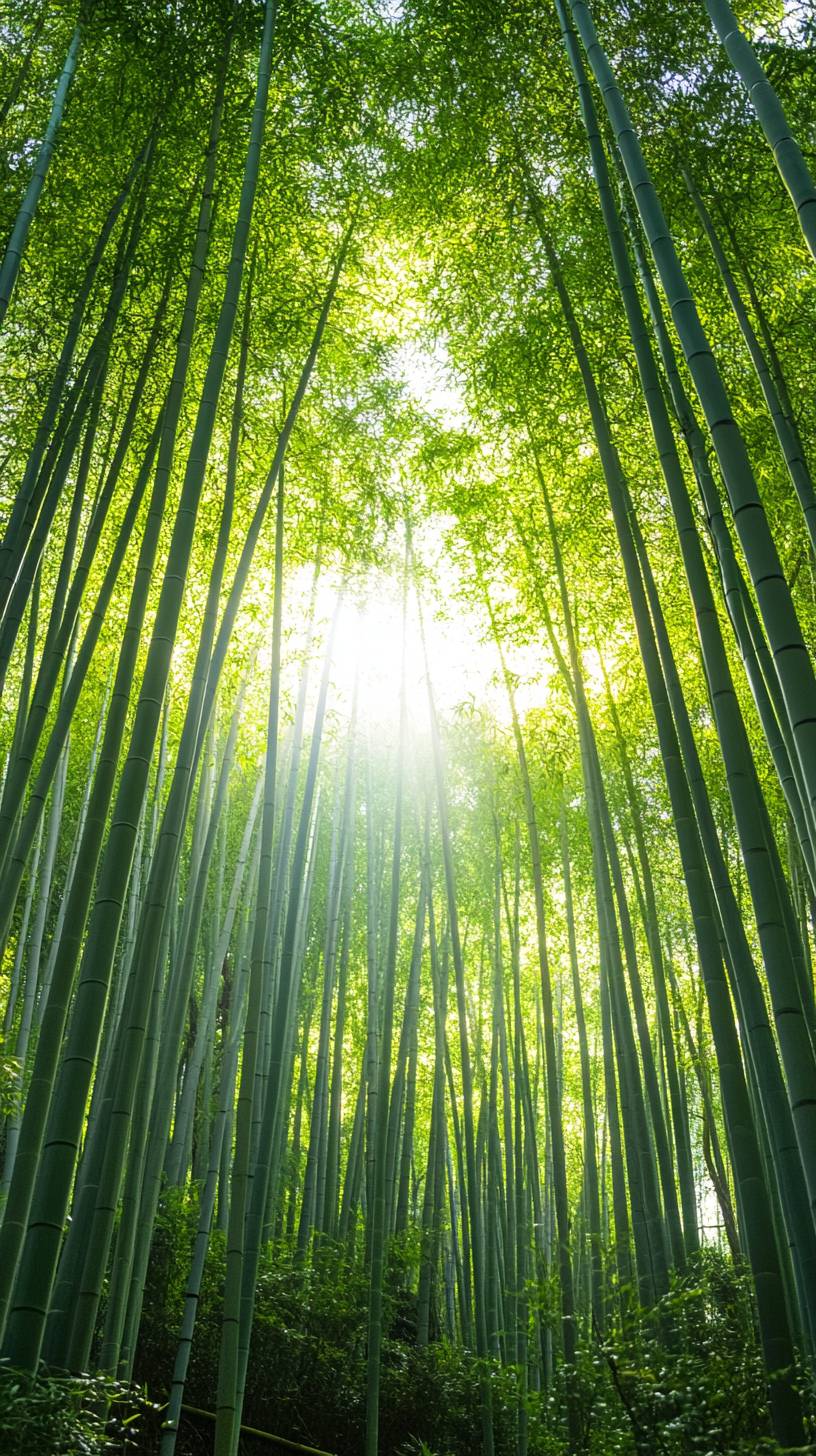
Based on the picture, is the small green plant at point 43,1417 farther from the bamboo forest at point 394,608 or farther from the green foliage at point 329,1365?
the green foliage at point 329,1365

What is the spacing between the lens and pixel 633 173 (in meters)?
2.30

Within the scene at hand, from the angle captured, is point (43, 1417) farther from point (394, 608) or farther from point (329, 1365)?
point (394, 608)

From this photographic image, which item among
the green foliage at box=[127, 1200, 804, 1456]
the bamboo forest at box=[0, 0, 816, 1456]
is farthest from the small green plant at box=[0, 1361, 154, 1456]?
the green foliage at box=[127, 1200, 804, 1456]

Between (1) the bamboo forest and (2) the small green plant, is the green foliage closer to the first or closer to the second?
(1) the bamboo forest

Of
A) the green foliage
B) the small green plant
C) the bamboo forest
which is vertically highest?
the bamboo forest

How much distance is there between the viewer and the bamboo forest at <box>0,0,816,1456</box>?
7.04 feet

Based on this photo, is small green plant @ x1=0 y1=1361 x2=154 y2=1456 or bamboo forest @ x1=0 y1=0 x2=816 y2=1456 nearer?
small green plant @ x1=0 y1=1361 x2=154 y2=1456

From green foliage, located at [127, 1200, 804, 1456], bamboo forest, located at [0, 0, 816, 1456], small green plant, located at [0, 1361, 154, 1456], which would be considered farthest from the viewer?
green foliage, located at [127, 1200, 804, 1456]

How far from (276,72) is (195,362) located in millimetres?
1249

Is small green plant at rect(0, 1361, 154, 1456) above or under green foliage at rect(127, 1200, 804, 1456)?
under

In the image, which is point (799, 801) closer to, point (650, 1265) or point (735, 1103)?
point (735, 1103)

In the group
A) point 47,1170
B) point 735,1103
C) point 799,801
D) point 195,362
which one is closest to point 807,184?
point 799,801

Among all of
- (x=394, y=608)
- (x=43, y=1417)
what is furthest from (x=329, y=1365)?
(x=394, y=608)

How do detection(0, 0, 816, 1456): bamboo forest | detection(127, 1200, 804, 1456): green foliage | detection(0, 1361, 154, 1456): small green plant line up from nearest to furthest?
detection(0, 1361, 154, 1456): small green plant < detection(0, 0, 816, 1456): bamboo forest < detection(127, 1200, 804, 1456): green foliage
